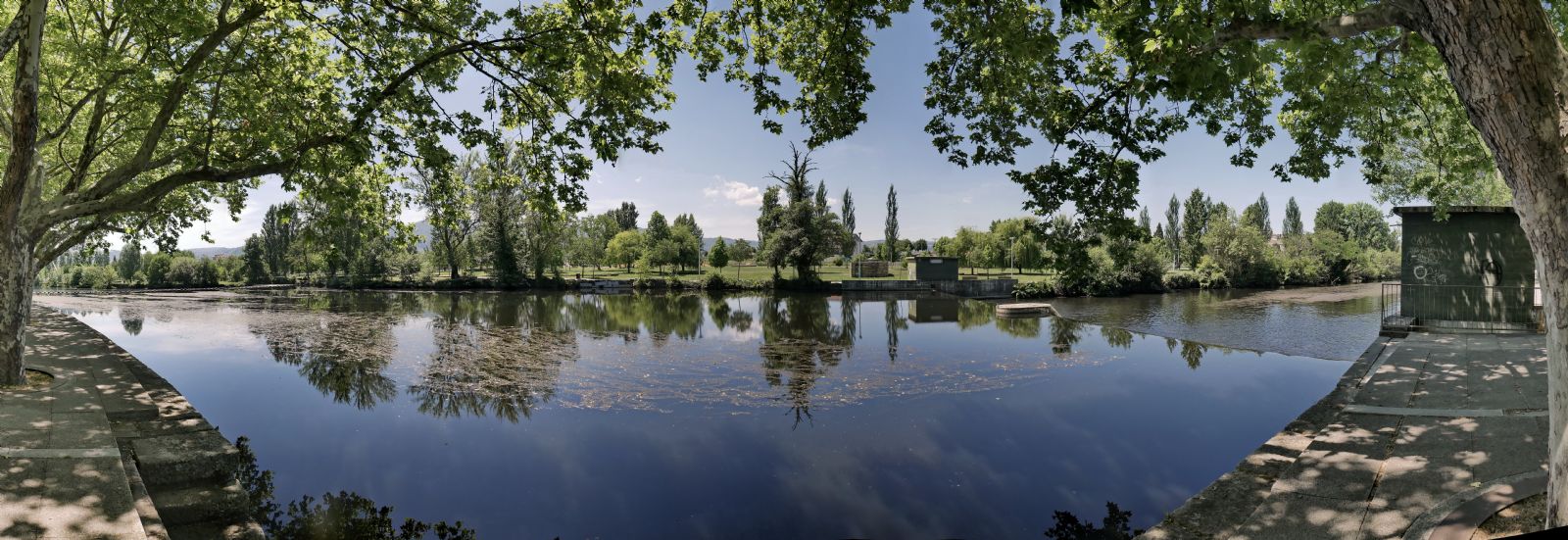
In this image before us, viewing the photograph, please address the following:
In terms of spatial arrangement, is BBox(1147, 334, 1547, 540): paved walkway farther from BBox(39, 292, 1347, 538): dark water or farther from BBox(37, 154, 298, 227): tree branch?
BBox(37, 154, 298, 227): tree branch

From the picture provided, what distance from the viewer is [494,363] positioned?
13.2 meters

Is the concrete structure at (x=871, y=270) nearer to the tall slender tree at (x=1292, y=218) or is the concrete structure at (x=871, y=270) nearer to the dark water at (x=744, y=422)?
the dark water at (x=744, y=422)

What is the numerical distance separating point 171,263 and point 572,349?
67223 mm

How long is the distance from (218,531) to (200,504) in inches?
22.3

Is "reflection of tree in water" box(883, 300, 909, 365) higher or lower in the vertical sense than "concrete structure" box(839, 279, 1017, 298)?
lower

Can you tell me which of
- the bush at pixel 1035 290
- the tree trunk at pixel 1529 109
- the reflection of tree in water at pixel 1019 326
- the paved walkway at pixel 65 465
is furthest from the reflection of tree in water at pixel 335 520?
the bush at pixel 1035 290

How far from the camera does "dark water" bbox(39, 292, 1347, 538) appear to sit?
5574mm

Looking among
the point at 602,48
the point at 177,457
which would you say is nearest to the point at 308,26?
the point at 602,48

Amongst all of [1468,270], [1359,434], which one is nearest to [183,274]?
[1359,434]

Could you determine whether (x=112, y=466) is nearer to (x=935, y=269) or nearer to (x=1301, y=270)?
(x=935, y=269)

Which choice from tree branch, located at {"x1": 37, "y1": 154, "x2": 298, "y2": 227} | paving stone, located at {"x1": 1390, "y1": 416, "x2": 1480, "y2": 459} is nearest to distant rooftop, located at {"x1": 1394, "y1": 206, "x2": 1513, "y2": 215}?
paving stone, located at {"x1": 1390, "y1": 416, "x2": 1480, "y2": 459}

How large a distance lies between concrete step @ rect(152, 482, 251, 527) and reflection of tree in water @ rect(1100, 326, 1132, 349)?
1739 cm

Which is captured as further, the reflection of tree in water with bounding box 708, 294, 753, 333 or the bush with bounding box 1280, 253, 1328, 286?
the bush with bounding box 1280, 253, 1328, 286

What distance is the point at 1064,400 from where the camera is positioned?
9.59 meters
